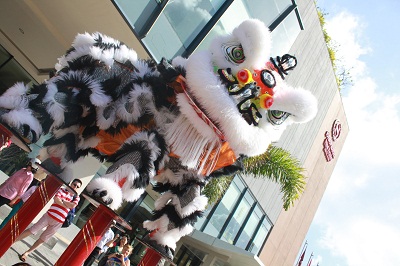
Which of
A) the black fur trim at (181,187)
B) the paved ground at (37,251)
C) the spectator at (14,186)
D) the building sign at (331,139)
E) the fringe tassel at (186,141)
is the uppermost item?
the building sign at (331,139)

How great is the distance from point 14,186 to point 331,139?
55.0 feet

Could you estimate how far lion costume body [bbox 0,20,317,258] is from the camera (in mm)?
2404

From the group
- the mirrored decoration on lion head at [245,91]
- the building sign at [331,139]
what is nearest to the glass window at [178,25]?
Result: the mirrored decoration on lion head at [245,91]

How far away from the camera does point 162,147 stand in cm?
253

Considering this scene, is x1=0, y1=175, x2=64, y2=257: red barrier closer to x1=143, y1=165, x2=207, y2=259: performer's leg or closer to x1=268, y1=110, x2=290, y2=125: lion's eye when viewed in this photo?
x1=143, y1=165, x2=207, y2=259: performer's leg

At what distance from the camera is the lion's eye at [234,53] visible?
2793 mm

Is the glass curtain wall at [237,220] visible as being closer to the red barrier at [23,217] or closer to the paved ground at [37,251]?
the paved ground at [37,251]

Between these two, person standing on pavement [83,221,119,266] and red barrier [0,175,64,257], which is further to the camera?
person standing on pavement [83,221,119,266]

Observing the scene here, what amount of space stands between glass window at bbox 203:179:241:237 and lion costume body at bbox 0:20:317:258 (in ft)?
29.8

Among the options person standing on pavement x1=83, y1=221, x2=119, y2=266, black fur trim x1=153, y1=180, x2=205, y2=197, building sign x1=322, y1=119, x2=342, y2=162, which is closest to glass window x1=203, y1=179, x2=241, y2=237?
person standing on pavement x1=83, y1=221, x2=119, y2=266

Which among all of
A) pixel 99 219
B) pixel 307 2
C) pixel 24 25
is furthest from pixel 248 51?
pixel 307 2

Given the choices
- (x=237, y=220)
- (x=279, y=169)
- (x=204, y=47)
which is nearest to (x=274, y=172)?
(x=279, y=169)

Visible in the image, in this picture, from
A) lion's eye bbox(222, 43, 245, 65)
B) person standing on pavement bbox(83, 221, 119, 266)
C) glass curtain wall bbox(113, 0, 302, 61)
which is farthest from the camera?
person standing on pavement bbox(83, 221, 119, 266)

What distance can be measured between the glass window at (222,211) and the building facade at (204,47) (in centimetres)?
3
